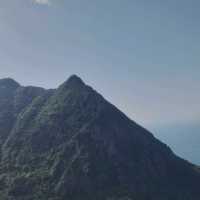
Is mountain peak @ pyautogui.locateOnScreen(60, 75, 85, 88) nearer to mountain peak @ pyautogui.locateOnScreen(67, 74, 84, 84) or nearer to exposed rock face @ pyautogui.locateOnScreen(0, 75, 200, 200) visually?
mountain peak @ pyautogui.locateOnScreen(67, 74, 84, 84)

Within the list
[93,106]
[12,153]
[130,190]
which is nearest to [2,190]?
[12,153]

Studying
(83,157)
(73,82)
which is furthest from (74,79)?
(83,157)

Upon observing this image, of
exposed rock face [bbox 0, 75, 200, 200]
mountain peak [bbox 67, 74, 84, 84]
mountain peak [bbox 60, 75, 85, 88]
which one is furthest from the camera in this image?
mountain peak [bbox 67, 74, 84, 84]

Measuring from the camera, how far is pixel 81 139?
146000mm

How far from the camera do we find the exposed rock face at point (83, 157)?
125 meters

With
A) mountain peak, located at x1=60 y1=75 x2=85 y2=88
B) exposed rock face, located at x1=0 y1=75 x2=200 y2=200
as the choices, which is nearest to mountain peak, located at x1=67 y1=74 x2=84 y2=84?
mountain peak, located at x1=60 y1=75 x2=85 y2=88

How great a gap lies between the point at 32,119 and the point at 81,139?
133 feet

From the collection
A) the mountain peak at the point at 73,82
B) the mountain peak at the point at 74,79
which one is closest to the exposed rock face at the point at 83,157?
the mountain peak at the point at 73,82

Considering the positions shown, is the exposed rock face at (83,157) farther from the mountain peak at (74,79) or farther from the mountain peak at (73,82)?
the mountain peak at (74,79)

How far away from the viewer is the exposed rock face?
409 feet

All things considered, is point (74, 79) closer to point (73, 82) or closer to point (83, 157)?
point (73, 82)

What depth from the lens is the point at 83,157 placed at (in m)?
137

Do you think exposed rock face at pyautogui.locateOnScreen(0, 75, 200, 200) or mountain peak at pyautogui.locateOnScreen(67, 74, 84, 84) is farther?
mountain peak at pyautogui.locateOnScreen(67, 74, 84, 84)

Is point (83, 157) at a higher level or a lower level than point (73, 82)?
lower
